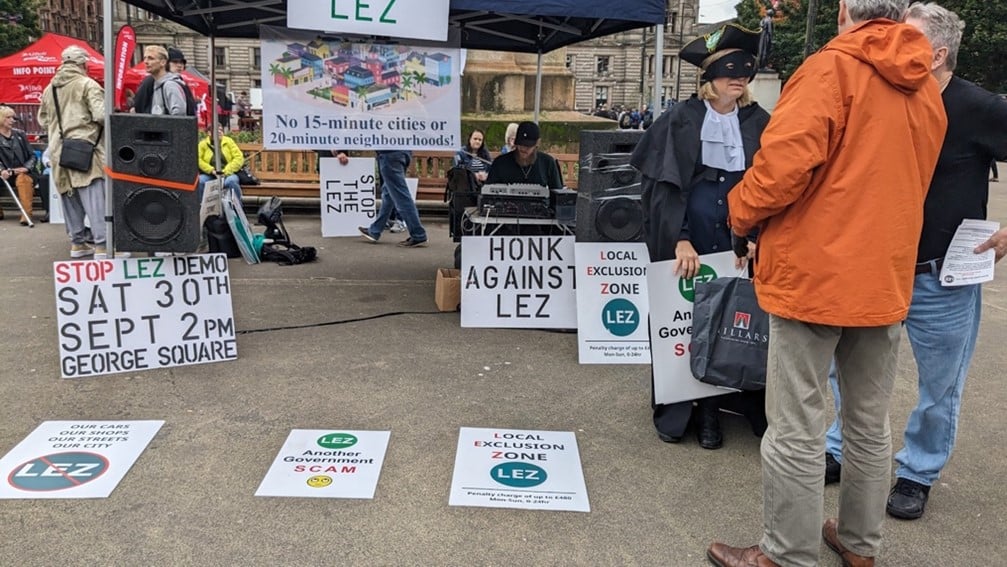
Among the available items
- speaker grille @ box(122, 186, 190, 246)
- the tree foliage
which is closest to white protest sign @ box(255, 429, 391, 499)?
speaker grille @ box(122, 186, 190, 246)

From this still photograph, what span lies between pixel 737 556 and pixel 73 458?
9.04ft

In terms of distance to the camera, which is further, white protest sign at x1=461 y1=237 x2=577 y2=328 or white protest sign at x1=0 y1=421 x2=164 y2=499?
white protest sign at x1=461 y1=237 x2=577 y2=328

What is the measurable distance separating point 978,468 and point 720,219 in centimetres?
163

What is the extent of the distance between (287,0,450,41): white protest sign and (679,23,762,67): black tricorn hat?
2.05 meters

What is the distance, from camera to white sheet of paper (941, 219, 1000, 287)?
2734 millimetres

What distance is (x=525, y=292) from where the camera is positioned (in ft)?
18.1

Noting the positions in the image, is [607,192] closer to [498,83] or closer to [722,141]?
[722,141]

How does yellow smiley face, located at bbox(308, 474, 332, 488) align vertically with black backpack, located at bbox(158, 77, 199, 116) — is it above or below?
below

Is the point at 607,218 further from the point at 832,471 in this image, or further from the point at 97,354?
the point at 97,354

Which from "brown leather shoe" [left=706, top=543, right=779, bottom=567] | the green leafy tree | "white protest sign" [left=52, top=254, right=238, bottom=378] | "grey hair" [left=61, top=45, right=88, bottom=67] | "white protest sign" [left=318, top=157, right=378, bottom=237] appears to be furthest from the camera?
the green leafy tree

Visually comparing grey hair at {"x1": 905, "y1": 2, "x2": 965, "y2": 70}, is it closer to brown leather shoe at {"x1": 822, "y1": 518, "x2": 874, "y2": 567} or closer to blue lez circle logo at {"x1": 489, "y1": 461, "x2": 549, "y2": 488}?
brown leather shoe at {"x1": 822, "y1": 518, "x2": 874, "y2": 567}

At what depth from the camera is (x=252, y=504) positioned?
3051 millimetres

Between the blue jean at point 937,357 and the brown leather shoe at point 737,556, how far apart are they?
900 millimetres

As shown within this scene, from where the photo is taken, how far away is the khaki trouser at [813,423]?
2.31 m
